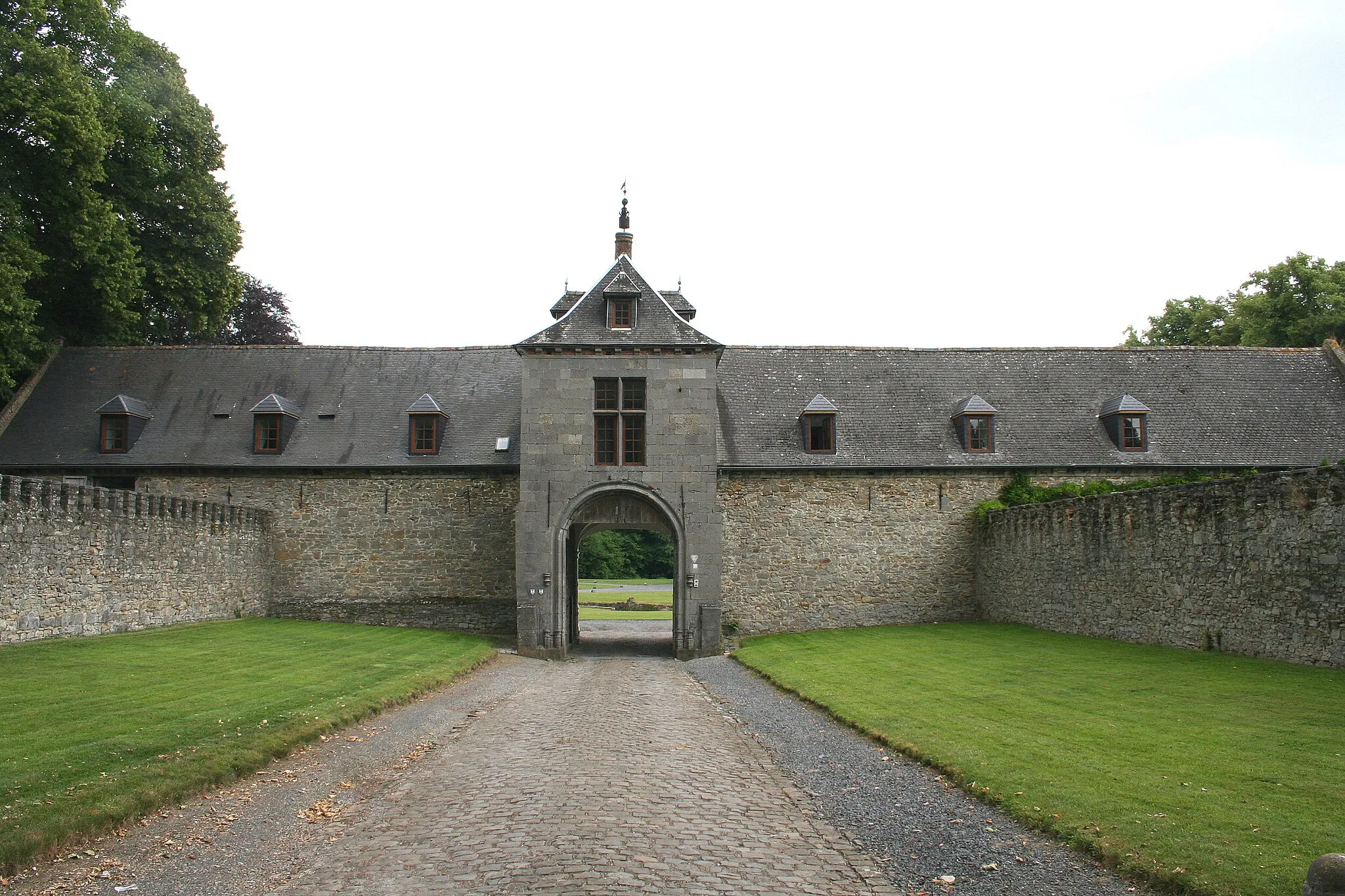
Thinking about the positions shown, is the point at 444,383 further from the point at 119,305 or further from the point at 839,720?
the point at 839,720

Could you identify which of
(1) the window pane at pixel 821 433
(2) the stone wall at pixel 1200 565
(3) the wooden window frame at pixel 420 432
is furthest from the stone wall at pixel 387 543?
(2) the stone wall at pixel 1200 565

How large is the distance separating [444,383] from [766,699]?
18600 millimetres

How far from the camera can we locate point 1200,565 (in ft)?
57.0

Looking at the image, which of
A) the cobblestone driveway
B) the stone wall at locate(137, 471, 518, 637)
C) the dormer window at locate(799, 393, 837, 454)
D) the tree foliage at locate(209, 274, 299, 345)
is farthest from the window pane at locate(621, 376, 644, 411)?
the tree foliage at locate(209, 274, 299, 345)

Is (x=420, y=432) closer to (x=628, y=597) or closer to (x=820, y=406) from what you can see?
(x=820, y=406)

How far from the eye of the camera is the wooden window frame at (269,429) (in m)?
28.4

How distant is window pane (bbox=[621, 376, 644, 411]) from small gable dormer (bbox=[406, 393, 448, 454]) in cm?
612

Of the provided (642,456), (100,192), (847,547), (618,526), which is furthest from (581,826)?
(100,192)

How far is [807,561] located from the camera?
90.2ft

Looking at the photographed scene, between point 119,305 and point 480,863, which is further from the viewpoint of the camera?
point 119,305

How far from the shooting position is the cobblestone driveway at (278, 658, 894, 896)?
659 centimetres

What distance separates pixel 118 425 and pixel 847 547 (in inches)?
841

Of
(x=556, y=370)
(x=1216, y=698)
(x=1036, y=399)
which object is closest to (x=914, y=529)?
(x=1036, y=399)

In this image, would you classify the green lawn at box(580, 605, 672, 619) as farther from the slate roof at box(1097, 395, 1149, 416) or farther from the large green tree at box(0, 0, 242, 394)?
the slate roof at box(1097, 395, 1149, 416)
